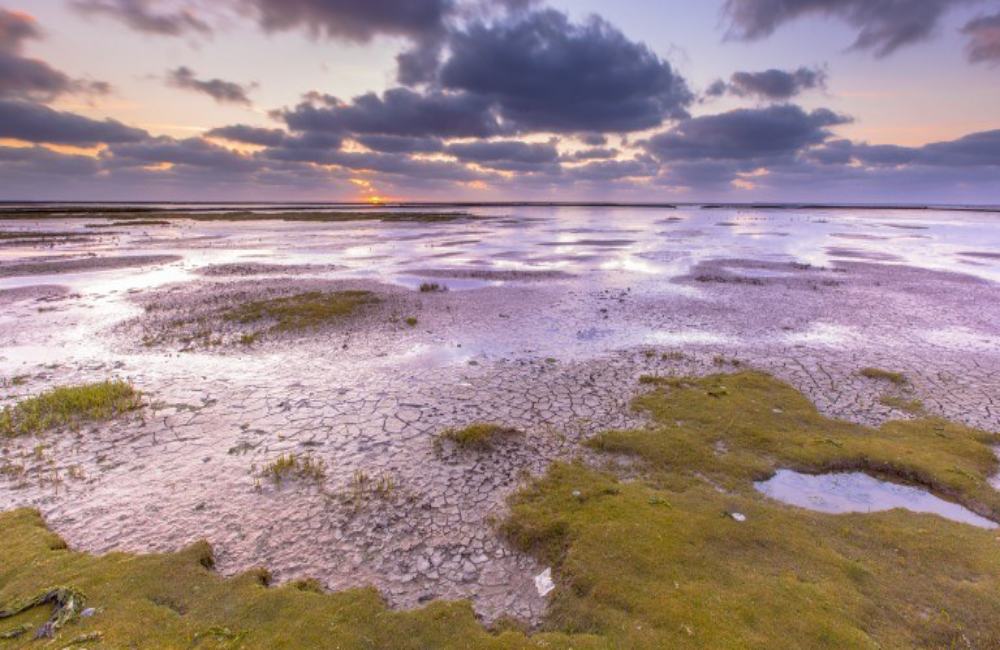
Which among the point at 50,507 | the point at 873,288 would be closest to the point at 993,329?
the point at 873,288

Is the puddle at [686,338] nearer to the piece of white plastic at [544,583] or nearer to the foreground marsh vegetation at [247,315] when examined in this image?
the piece of white plastic at [544,583]

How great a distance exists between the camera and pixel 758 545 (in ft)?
29.0

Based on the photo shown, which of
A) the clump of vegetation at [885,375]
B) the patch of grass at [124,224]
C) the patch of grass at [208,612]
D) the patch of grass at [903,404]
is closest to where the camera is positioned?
the patch of grass at [208,612]

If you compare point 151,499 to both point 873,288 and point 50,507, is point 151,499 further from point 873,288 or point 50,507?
point 873,288

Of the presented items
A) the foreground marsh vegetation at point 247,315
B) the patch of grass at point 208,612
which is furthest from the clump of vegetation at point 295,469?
the foreground marsh vegetation at point 247,315

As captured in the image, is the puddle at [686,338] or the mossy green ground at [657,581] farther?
the puddle at [686,338]

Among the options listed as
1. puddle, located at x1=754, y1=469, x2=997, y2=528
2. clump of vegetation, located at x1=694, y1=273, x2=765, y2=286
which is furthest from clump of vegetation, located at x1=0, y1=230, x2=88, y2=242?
puddle, located at x1=754, y1=469, x2=997, y2=528

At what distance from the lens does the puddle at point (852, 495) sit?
10273 mm

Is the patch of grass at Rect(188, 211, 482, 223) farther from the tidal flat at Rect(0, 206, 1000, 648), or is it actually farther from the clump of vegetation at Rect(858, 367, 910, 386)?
the clump of vegetation at Rect(858, 367, 910, 386)

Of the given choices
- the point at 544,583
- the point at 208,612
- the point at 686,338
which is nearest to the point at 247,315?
the point at 208,612

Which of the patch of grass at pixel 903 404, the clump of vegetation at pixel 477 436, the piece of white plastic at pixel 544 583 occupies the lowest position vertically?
the piece of white plastic at pixel 544 583

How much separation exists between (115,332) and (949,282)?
56.7 m

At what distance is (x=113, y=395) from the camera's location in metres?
15.2

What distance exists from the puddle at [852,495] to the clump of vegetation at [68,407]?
18530mm
